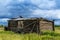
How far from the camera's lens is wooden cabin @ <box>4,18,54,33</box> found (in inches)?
1319

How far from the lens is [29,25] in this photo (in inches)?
1350

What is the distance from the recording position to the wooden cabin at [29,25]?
33.5 meters

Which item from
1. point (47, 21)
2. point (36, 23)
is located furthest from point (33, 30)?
point (47, 21)

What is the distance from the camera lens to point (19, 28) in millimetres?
33344

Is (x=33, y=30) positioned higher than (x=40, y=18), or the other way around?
(x=40, y=18)

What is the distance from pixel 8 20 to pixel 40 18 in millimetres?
7178

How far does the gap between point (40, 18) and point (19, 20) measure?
12.7 ft

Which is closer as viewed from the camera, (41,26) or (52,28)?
(41,26)

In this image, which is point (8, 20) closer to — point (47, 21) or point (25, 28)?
point (25, 28)

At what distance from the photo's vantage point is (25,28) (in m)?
34.1

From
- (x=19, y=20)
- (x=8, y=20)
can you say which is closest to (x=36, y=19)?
(x=19, y=20)

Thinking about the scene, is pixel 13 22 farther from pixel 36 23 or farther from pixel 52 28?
pixel 52 28

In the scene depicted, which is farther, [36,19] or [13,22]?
[13,22]

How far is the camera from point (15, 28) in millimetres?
34281
